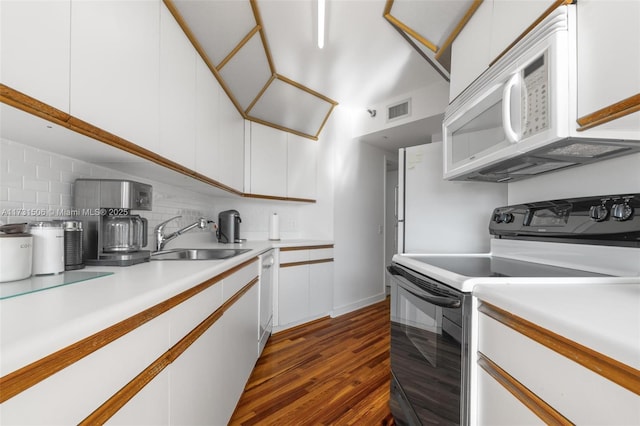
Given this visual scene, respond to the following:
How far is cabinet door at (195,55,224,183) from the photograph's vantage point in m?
1.75

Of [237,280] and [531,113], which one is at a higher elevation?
[531,113]

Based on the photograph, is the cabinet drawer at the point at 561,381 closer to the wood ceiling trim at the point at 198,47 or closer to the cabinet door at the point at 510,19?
the cabinet door at the point at 510,19

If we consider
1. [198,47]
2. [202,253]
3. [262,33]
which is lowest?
[202,253]

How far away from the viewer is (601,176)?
1131 millimetres

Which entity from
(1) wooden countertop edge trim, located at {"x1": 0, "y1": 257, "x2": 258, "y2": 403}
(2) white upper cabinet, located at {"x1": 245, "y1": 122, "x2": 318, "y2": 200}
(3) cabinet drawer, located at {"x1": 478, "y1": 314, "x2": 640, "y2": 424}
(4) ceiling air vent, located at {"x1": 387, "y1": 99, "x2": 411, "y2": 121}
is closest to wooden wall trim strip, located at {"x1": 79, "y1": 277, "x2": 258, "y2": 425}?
(1) wooden countertop edge trim, located at {"x1": 0, "y1": 257, "x2": 258, "y2": 403}

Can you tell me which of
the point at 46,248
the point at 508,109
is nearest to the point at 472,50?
the point at 508,109

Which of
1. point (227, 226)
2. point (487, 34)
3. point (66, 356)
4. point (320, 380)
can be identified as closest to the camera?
point (66, 356)

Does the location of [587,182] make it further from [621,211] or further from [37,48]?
[37,48]

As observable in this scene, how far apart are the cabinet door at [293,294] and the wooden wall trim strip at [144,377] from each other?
1.55 meters

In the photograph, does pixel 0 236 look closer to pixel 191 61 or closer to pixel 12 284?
pixel 12 284

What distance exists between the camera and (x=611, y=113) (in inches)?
31.6

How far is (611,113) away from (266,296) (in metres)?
2.25

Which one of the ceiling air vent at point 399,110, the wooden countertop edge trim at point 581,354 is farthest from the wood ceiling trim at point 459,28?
the wooden countertop edge trim at point 581,354

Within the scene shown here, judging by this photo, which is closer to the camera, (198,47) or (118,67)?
(118,67)
